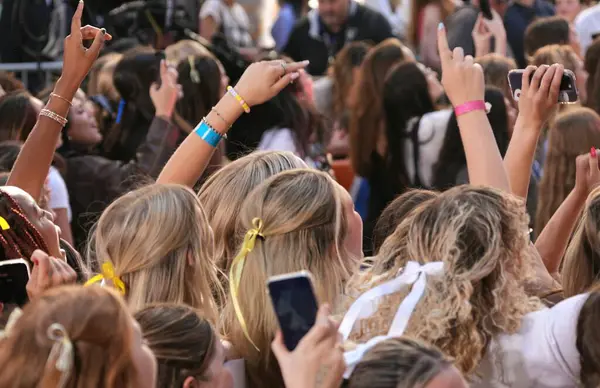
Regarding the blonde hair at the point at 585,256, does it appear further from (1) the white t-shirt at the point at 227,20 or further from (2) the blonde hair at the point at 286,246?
(1) the white t-shirt at the point at 227,20

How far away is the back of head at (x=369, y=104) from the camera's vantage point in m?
6.06

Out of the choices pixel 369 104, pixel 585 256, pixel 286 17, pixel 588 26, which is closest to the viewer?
pixel 585 256

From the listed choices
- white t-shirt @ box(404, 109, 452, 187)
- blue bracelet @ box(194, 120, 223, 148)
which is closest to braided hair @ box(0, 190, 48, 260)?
blue bracelet @ box(194, 120, 223, 148)

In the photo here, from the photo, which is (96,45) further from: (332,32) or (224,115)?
(332,32)

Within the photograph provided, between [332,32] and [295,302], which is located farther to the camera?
[332,32]

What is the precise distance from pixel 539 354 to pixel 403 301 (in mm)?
341

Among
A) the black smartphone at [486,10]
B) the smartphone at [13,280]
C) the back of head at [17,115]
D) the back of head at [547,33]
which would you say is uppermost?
the black smartphone at [486,10]

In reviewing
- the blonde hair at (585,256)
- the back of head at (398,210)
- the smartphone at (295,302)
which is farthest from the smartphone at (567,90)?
the smartphone at (295,302)

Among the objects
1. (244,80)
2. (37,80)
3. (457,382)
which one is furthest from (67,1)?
(457,382)

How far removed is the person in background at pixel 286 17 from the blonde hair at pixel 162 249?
24.2ft

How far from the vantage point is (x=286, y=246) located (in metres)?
3.19

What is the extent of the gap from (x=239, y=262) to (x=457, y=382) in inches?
39.2

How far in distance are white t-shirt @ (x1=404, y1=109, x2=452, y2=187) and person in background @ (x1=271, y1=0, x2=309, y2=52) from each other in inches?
199

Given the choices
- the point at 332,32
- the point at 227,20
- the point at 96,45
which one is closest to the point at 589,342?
the point at 96,45
